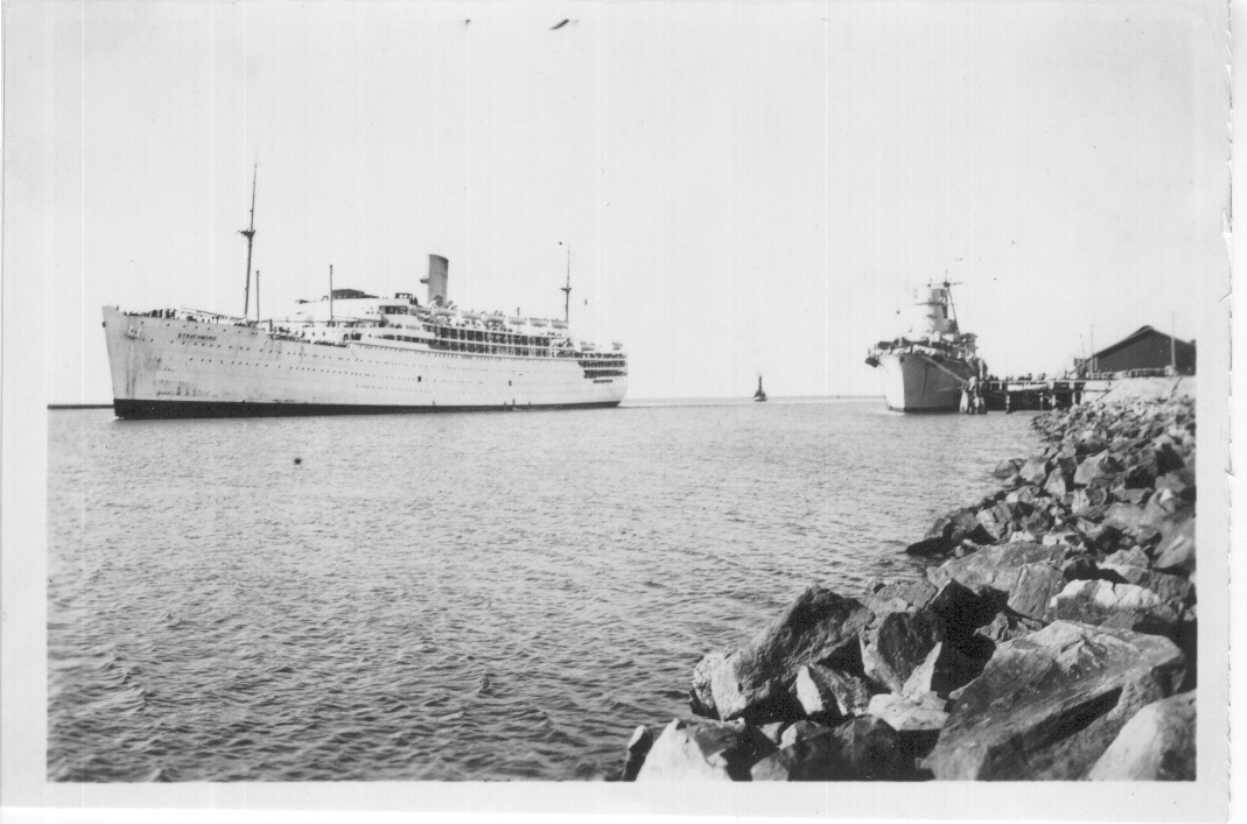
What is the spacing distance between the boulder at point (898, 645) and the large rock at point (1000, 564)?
0.53 meters

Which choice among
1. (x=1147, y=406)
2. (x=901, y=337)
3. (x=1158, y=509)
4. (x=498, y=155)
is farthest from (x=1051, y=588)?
(x=498, y=155)

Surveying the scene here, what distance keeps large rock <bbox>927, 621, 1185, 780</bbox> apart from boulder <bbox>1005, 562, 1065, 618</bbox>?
0.65m

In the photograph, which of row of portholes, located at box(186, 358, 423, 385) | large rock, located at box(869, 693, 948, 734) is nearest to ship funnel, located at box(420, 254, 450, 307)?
large rock, located at box(869, 693, 948, 734)

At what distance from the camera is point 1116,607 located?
11.8ft

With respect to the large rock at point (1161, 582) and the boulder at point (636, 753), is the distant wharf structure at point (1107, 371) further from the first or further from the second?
the boulder at point (636, 753)

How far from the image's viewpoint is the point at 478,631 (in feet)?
14.6

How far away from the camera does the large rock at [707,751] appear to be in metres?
3.18

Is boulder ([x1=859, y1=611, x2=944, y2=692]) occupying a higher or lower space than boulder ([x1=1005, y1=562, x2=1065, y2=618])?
lower

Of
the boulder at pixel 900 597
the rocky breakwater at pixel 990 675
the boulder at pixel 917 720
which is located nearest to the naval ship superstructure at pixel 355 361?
the boulder at pixel 900 597

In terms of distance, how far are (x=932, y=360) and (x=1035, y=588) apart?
24.5ft

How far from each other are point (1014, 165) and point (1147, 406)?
5.51 ft

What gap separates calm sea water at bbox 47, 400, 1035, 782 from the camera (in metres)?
3.62

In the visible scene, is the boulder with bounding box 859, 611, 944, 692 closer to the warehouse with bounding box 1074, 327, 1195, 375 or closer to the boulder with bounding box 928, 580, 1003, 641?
the boulder with bounding box 928, 580, 1003, 641

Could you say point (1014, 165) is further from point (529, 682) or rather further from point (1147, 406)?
point (529, 682)
